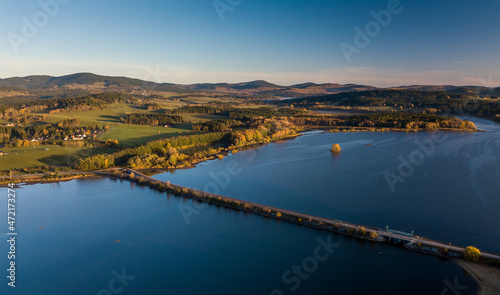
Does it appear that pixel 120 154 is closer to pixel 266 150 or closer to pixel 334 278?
pixel 266 150

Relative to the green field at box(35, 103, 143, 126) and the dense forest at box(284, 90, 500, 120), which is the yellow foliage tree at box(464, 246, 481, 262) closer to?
the green field at box(35, 103, 143, 126)

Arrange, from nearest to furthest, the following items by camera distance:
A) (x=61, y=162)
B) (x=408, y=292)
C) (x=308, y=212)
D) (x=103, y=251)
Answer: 1. (x=408, y=292)
2. (x=103, y=251)
3. (x=308, y=212)
4. (x=61, y=162)

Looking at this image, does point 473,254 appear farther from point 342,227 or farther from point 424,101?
point 424,101

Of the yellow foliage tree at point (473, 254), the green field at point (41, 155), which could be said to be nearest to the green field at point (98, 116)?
the green field at point (41, 155)

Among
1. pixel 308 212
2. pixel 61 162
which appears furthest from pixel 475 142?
pixel 61 162

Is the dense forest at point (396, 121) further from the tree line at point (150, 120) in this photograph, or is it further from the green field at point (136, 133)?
the green field at point (136, 133)

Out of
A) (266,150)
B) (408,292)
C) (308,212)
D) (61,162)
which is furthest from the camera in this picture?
(266,150)

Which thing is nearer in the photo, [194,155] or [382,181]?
[382,181]
